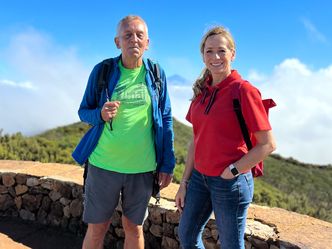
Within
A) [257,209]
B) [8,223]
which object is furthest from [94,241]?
[8,223]

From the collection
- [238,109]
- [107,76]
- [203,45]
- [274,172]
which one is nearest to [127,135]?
[107,76]

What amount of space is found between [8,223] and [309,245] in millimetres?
3140

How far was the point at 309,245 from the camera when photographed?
3.01 metres

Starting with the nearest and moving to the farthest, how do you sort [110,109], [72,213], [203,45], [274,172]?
[203,45]
[110,109]
[72,213]
[274,172]

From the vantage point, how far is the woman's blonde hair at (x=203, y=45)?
2367 mm

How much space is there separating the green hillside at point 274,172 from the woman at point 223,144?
4506mm

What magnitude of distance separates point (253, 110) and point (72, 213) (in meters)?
2.93

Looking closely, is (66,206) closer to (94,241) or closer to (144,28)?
(94,241)

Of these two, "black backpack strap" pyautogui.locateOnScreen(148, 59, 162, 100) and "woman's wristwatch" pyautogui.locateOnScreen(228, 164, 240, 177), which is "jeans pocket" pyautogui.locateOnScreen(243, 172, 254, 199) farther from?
"black backpack strap" pyautogui.locateOnScreen(148, 59, 162, 100)

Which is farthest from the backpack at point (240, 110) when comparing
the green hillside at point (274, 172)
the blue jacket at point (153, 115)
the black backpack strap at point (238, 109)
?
the green hillside at point (274, 172)

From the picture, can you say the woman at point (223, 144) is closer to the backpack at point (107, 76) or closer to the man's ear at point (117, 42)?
the backpack at point (107, 76)

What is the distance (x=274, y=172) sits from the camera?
70.8 feet

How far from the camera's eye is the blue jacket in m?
2.78

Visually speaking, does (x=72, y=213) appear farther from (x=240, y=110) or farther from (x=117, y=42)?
(x=240, y=110)
